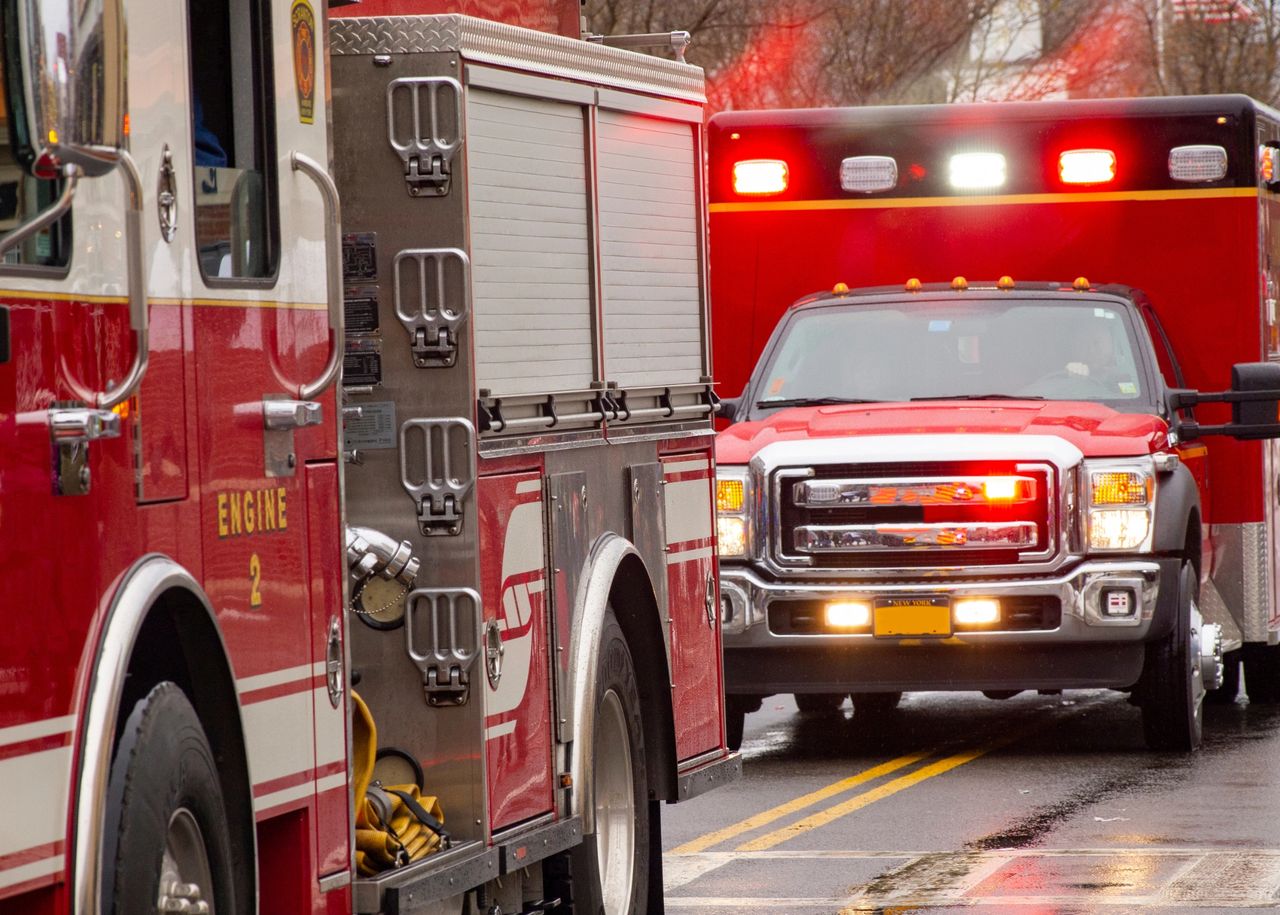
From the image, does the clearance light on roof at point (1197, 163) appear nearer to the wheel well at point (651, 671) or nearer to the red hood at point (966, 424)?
the red hood at point (966, 424)

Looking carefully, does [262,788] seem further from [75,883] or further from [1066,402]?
[1066,402]

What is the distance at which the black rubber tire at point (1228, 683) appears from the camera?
15.1 metres

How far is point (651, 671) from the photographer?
310 inches

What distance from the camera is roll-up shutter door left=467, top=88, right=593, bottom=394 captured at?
662cm

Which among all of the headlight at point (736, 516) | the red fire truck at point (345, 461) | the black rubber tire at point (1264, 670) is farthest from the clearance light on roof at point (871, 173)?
the red fire truck at point (345, 461)

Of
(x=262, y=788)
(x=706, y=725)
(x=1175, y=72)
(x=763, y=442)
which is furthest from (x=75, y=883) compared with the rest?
(x=1175, y=72)

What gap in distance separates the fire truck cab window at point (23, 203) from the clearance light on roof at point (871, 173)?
10122mm

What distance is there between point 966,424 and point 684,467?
441 cm

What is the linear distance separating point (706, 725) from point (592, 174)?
2.00 metres

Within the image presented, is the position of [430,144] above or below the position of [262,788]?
above

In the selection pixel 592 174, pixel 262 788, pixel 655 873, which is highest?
pixel 592 174

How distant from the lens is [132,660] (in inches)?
188

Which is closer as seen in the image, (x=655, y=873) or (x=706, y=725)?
(x=655, y=873)

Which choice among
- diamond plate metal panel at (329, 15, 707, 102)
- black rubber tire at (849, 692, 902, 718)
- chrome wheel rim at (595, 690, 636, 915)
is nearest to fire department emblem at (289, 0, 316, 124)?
diamond plate metal panel at (329, 15, 707, 102)
